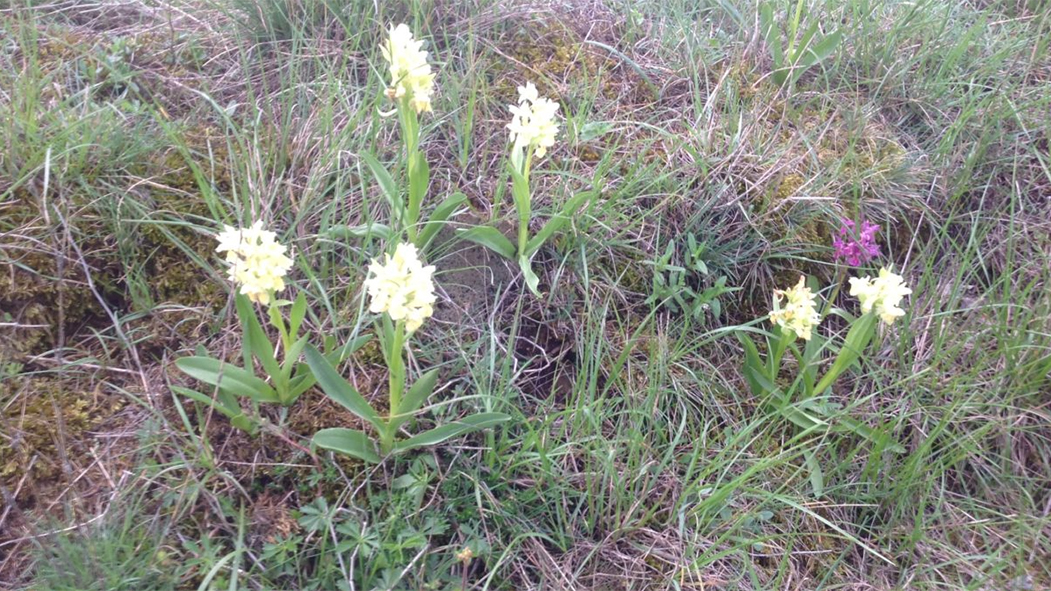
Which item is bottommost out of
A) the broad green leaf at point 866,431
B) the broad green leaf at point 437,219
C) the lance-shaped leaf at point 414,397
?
the broad green leaf at point 866,431

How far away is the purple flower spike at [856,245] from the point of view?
2025 mm

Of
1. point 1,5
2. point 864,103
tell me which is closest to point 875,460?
point 864,103

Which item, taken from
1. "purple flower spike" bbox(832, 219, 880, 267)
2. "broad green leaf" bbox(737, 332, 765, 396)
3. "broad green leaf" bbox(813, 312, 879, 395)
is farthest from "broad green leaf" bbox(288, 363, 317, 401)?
"purple flower spike" bbox(832, 219, 880, 267)

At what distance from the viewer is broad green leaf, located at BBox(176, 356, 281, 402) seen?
5.08ft

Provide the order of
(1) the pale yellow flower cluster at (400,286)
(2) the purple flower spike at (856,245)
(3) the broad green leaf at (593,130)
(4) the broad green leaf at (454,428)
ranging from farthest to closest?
1. (3) the broad green leaf at (593,130)
2. (2) the purple flower spike at (856,245)
3. (4) the broad green leaf at (454,428)
4. (1) the pale yellow flower cluster at (400,286)

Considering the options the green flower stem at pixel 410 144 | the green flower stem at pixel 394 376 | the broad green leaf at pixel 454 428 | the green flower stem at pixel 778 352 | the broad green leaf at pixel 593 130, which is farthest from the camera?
the broad green leaf at pixel 593 130

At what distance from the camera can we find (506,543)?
1.61 meters

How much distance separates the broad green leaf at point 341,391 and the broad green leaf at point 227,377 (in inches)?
5.4

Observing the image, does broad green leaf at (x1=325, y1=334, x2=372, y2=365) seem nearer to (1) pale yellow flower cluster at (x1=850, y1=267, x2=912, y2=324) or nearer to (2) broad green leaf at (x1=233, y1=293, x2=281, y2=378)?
(2) broad green leaf at (x1=233, y1=293, x2=281, y2=378)

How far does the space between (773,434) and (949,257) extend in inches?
36.5

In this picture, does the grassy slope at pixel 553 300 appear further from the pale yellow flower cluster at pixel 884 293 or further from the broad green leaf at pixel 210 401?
the pale yellow flower cluster at pixel 884 293

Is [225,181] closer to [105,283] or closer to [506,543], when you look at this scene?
[105,283]

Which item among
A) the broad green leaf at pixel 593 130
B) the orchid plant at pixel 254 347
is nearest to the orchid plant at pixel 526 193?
the broad green leaf at pixel 593 130

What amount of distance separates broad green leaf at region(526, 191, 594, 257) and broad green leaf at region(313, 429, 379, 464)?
0.65 metres
